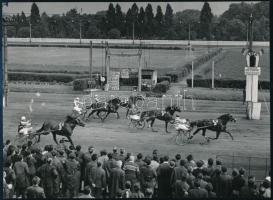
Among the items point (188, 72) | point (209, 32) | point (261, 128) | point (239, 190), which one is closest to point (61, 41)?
point (209, 32)

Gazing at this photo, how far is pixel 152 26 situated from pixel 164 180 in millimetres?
58171

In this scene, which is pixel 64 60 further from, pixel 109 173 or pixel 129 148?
pixel 109 173

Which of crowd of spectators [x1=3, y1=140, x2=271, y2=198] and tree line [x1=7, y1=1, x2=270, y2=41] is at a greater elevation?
tree line [x1=7, y1=1, x2=270, y2=41]

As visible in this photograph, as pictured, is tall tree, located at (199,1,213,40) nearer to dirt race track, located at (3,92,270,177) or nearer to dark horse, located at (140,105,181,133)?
dirt race track, located at (3,92,270,177)

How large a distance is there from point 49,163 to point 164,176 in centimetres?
243

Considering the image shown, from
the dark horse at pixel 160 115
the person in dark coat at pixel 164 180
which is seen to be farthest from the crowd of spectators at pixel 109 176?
the dark horse at pixel 160 115

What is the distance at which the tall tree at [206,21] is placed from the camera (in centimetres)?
6925

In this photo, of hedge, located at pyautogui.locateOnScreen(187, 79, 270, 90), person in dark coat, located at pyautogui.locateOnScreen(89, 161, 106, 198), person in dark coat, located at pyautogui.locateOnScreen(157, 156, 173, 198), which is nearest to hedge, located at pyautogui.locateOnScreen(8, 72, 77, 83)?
hedge, located at pyautogui.locateOnScreen(187, 79, 270, 90)

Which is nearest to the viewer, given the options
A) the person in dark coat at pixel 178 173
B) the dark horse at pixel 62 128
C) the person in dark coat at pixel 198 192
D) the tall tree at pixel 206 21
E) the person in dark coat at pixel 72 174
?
the person in dark coat at pixel 198 192

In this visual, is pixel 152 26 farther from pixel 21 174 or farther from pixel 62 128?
pixel 21 174

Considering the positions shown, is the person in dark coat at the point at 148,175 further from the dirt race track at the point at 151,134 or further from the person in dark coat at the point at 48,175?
the dirt race track at the point at 151,134

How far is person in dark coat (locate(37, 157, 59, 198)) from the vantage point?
11102 millimetres

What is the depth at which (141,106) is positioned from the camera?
25859 millimetres

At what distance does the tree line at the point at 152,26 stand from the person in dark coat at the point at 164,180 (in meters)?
53.1
